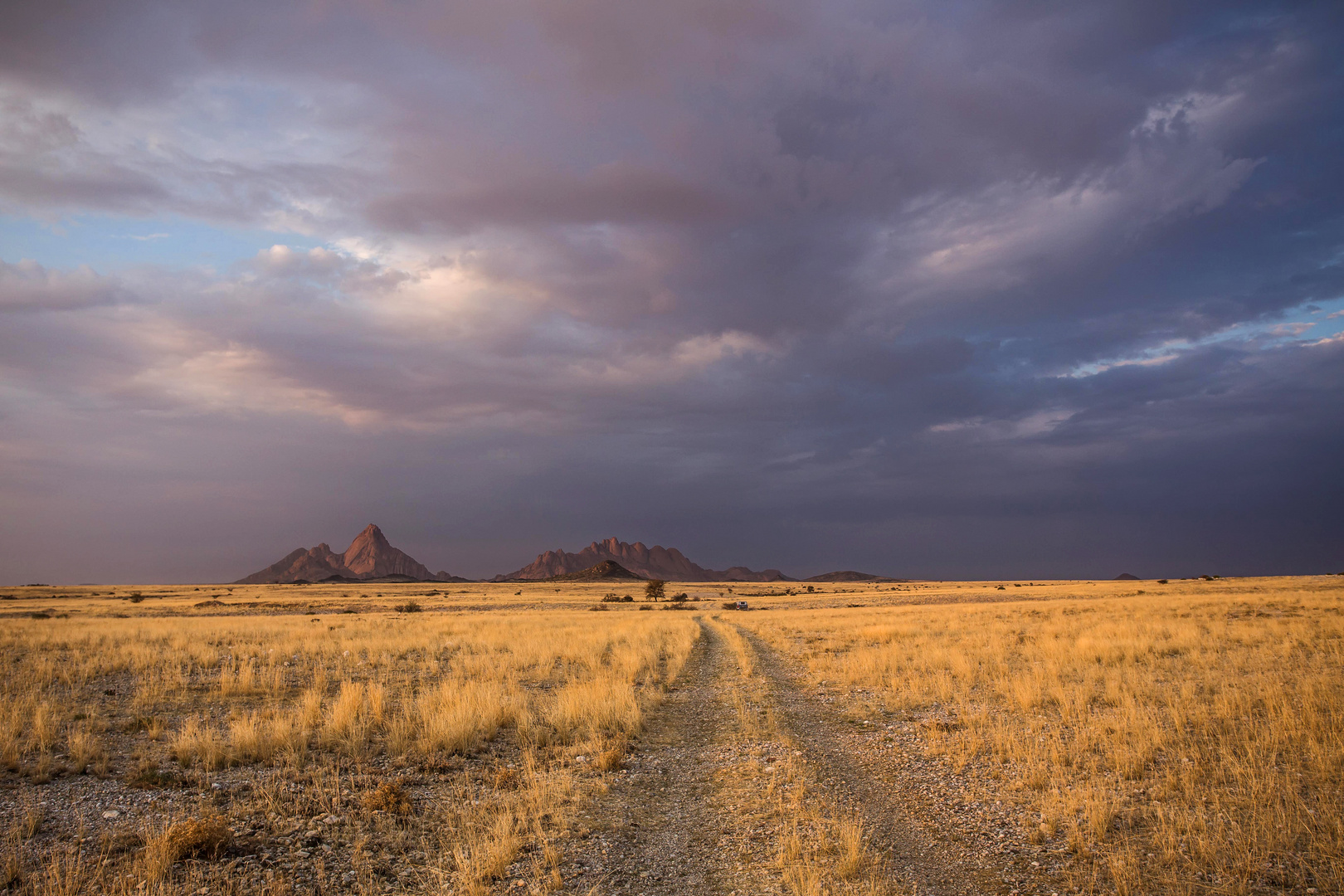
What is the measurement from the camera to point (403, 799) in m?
8.30

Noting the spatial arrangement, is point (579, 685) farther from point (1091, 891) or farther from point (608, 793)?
point (1091, 891)

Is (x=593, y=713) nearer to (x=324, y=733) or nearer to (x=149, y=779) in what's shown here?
(x=324, y=733)

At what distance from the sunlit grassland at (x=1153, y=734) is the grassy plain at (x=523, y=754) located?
0.18 ft

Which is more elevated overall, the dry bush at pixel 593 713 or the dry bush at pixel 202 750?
the dry bush at pixel 202 750

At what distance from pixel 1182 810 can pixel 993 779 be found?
2432 millimetres

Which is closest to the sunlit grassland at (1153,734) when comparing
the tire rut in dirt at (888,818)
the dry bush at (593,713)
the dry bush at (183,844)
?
the tire rut in dirt at (888,818)

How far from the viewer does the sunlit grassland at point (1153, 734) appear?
655cm

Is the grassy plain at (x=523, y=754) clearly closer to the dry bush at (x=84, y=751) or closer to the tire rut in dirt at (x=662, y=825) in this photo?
the dry bush at (x=84, y=751)

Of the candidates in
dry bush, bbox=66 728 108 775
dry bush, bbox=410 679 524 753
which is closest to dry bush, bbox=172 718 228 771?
dry bush, bbox=66 728 108 775

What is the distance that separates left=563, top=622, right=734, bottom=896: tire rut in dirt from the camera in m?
6.50

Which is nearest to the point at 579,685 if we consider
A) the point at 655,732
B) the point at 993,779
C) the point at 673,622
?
the point at 655,732

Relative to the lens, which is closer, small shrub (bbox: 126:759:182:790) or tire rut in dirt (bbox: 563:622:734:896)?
tire rut in dirt (bbox: 563:622:734:896)

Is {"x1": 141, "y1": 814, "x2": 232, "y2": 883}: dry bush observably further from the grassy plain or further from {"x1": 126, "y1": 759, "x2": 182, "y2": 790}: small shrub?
{"x1": 126, "y1": 759, "x2": 182, "y2": 790}: small shrub

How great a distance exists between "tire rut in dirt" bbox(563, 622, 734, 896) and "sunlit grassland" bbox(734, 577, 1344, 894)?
407 centimetres
